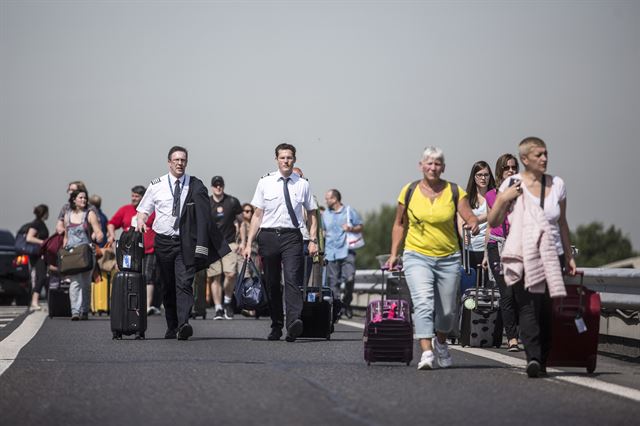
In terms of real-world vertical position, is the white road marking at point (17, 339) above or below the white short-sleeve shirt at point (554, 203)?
below

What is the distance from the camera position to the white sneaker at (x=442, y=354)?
36.1 ft

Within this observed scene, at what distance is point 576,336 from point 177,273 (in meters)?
5.27

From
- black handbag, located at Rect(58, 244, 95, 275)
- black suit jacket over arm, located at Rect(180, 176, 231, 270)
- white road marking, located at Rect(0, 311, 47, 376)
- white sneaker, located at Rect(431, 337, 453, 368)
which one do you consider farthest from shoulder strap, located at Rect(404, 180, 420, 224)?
black handbag, located at Rect(58, 244, 95, 275)

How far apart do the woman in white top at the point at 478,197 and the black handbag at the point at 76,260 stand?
22.0 ft

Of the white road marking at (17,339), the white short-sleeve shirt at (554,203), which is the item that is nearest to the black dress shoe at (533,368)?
the white short-sleeve shirt at (554,203)

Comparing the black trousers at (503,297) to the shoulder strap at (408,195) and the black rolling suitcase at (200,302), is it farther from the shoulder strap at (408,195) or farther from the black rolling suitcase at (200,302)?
the black rolling suitcase at (200,302)

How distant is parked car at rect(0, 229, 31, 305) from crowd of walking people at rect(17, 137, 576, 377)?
12.0 feet

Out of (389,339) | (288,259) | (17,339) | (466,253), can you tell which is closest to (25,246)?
(17,339)

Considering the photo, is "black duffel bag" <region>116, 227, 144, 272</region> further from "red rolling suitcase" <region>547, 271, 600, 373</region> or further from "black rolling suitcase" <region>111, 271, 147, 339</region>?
"red rolling suitcase" <region>547, 271, 600, 373</region>

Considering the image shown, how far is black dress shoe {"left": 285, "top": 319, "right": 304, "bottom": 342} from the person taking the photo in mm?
14328

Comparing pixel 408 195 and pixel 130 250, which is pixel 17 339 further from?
pixel 408 195

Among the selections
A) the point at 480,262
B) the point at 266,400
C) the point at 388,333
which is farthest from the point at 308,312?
the point at 266,400

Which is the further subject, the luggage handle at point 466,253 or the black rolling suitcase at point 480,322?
the luggage handle at point 466,253

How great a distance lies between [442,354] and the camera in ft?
36.1
